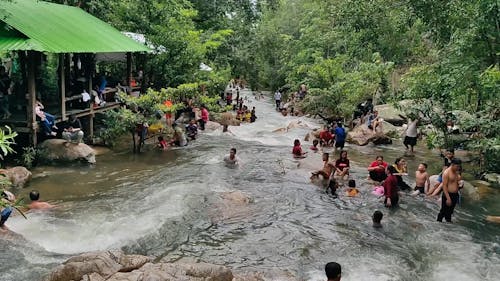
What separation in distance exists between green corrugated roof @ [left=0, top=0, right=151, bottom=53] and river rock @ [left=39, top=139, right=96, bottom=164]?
3045 mm

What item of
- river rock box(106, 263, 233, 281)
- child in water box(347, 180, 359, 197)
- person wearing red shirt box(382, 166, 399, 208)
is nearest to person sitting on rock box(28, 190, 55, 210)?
river rock box(106, 263, 233, 281)

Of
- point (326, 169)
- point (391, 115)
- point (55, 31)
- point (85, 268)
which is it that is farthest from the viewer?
point (391, 115)

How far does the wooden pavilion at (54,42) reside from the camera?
1361 centimetres

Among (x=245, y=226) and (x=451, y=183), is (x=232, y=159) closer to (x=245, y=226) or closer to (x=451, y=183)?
(x=245, y=226)

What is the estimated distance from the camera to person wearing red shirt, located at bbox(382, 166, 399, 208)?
12.7 m

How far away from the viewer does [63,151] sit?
50.4 ft

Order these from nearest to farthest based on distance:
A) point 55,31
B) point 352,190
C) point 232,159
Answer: point 352,190, point 55,31, point 232,159

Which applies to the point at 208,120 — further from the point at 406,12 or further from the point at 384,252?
the point at 384,252

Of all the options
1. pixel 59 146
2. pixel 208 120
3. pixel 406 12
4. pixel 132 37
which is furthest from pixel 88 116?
pixel 406 12

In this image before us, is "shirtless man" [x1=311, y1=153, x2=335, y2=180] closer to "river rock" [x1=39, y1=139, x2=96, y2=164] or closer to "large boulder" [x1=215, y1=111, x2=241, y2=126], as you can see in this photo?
"river rock" [x1=39, y1=139, x2=96, y2=164]

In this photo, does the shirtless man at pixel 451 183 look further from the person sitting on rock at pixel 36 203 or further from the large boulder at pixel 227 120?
the large boulder at pixel 227 120

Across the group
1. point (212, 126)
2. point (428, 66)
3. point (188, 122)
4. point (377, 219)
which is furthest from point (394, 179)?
point (212, 126)

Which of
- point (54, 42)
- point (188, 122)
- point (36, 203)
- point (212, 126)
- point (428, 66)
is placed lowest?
point (36, 203)

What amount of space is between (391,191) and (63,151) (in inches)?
395
